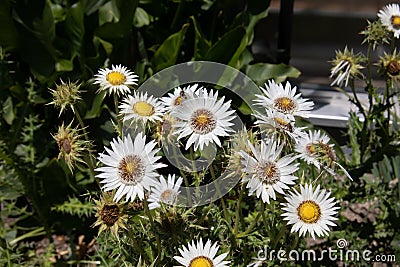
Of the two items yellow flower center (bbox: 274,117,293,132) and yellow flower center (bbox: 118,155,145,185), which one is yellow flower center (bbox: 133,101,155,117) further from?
yellow flower center (bbox: 274,117,293,132)

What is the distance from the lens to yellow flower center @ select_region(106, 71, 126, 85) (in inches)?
43.3

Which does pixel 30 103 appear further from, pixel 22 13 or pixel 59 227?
pixel 59 227

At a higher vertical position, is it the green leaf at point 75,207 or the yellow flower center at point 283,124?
the green leaf at point 75,207

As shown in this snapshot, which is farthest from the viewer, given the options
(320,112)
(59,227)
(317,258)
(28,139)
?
(320,112)

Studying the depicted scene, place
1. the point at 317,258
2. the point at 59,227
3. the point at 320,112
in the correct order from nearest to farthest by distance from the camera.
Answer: the point at 317,258 < the point at 59,227 < the point at 320,112

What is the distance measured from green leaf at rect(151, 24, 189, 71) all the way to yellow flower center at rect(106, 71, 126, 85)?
0.83 meters

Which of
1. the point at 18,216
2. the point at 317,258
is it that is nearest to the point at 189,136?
the point at 317,258

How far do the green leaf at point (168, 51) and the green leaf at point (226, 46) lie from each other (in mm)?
109

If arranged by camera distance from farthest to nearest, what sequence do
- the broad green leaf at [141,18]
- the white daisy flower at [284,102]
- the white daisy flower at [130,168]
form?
the broad green leaf at [141,18], the white daisy flower at [284,102], the white daisy flower at [130,168]

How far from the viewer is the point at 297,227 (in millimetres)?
1018

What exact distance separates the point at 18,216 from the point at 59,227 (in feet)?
0.64

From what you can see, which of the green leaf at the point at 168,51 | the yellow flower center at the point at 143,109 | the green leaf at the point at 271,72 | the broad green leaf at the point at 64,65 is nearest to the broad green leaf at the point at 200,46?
the green leaf at the point at 168,51

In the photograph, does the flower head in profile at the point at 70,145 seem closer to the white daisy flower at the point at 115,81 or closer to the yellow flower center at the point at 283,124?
the white daisy flower at the point at 115,81

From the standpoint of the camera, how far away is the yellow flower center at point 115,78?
1099 mm
